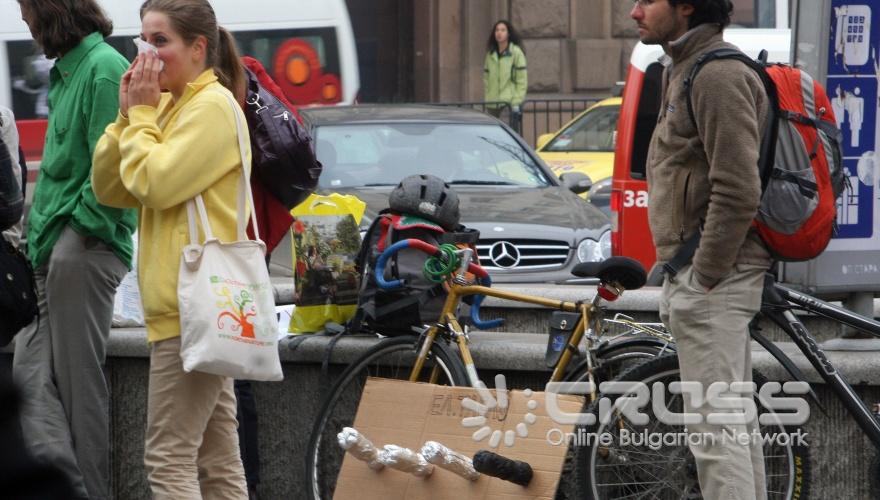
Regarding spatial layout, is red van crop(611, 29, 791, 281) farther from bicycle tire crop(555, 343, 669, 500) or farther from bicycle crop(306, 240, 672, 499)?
bicycle tire crop(555, 343, 669, 500)

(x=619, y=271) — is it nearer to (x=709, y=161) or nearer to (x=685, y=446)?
(x=685, y=446)

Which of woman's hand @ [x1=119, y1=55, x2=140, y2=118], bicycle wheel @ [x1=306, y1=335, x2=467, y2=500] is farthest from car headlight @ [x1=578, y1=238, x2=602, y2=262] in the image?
woman's hand @ [x1=119, y1=55, x2=140, y2=118]

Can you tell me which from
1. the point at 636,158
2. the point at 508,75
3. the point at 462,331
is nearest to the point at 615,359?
the point at 462,331

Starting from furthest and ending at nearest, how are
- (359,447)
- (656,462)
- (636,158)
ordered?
(636,158)
(359,447)
(656,462)

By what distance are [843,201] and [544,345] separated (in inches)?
48.9

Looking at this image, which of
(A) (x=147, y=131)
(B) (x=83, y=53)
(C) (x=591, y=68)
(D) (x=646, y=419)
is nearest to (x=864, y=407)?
(D) (x=646, y=419)

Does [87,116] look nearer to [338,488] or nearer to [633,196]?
[338,488]

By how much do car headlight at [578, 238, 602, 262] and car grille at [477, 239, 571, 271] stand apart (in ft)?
0.26

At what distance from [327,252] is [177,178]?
1782 mm

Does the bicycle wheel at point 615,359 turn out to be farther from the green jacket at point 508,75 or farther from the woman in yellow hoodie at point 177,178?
the green jacket at point 508,75

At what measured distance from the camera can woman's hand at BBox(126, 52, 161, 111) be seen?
4.39 m

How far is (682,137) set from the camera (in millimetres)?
4363

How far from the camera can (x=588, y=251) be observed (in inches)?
374

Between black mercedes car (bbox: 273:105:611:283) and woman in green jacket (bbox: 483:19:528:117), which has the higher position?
black mercedes car (bbox: 273:105:611:283)
